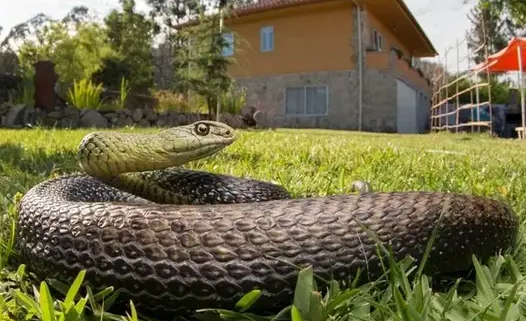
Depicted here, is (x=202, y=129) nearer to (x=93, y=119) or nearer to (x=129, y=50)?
(x=93, y=119)

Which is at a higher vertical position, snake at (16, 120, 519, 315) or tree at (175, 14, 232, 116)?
tree at (175, 14, 232, 116)

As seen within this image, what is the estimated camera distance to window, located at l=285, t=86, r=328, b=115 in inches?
914

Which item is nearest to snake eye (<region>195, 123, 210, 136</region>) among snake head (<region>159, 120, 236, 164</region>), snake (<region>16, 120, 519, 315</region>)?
snake head (<region>159, 120, 236, 164</region>)

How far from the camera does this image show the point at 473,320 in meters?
1.22

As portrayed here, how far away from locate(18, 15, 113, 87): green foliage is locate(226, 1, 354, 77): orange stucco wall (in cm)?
534

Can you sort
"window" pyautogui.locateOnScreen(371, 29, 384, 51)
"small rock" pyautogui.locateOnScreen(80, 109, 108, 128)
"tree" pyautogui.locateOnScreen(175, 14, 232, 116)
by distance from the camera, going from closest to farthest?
"small rock" pyautogui.locateOnScreen(80, 109, 108, 128) < "tree" pyautogui.locateOnScreen(175, 14, 232, 116) < "window" pyautogui.locateOnScreen(371, 29, 384, 51)

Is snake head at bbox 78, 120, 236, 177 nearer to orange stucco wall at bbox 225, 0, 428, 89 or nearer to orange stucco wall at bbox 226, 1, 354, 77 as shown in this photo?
orange stucco wall at bbox 225, 0, 428, 89

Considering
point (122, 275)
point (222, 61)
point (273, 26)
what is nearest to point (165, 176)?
point (122, 275)

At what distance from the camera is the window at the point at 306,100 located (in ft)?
76.2

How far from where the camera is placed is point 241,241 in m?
1.40

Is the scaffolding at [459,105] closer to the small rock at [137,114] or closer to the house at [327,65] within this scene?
the house at [327,65]

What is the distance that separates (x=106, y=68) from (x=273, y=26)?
290 inches

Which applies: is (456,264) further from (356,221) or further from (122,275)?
(122,275)

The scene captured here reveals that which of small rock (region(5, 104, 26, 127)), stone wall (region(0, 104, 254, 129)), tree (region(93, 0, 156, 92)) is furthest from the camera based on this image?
tree (region(93, 0, 156, 92))
